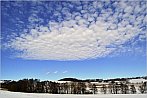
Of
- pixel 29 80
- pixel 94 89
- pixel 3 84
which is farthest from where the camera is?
pixel 3 84

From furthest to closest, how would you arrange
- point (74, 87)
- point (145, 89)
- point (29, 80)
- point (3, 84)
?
point (3, 84)
point (29, 80)
point (74, 87)
point (145, 89)

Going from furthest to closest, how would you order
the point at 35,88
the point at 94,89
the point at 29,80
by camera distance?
the point at 29,80 → the point at 35,88 → the point at 94,89

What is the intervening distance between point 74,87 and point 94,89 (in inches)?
290

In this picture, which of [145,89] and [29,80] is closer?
[145,89]

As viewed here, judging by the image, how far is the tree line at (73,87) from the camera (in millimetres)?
54781

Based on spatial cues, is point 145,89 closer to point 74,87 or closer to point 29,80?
point 74,87

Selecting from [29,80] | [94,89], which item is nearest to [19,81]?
[29,80]

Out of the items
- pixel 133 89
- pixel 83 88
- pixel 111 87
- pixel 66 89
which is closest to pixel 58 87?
pixel 66 89

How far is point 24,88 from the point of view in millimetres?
70875

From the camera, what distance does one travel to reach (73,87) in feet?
208

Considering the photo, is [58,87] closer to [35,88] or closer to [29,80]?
[35,88]

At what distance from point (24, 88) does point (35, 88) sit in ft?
14.5

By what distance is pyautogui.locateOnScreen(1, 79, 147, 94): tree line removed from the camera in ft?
180

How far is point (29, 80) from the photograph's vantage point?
7444cm
